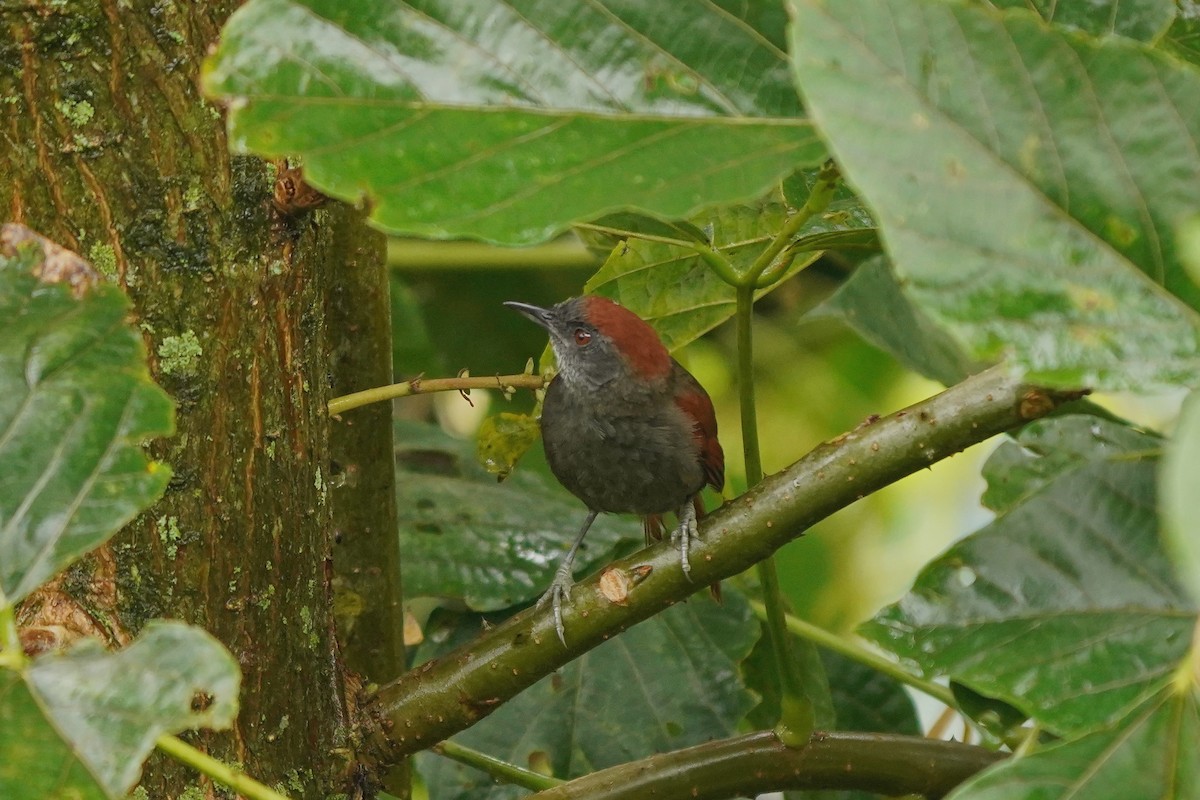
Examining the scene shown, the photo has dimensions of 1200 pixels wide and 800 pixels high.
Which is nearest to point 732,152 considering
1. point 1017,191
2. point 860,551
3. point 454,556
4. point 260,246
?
point 1017,191

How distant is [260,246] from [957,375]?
1.97 meters

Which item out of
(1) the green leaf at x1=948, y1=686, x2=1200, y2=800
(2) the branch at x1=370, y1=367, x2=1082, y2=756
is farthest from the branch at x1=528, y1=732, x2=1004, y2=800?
(1) the green leaf at x1=948, y1=686, x2=1200, y2=800

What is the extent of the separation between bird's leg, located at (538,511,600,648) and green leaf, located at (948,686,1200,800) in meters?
0.83

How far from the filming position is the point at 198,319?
1.68m

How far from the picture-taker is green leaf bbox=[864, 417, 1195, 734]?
148cm

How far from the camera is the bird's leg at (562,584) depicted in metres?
1.84

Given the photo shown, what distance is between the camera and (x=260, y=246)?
173 centimetres

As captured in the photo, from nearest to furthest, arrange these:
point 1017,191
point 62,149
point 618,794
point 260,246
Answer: point 1017,191 < point 62,149 < point 260,246 < point 618,794

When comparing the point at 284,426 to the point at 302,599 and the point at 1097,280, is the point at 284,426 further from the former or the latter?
the point at 1097,280

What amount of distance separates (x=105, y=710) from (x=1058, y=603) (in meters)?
1.06

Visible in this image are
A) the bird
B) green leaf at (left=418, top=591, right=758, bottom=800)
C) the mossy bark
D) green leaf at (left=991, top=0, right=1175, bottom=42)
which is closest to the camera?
green leaf at (left=991, top=0, right=1175, bottom=42)

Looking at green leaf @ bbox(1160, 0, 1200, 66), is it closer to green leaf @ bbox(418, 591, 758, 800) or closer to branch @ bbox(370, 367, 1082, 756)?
branch @ bbox(370, 367, 1082, 756)

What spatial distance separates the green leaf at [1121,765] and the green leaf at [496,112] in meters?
0.57

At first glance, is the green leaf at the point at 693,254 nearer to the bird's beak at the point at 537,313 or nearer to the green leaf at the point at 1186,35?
the green leaf at the point at 1186,35
